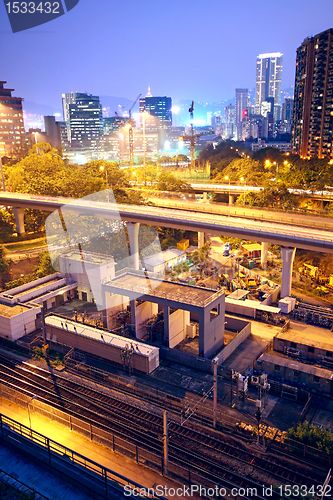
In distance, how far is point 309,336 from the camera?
18.2 meters

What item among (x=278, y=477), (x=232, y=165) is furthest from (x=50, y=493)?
(x=232, y=165)

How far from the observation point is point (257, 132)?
153 meters

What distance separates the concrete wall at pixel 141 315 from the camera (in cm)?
1878

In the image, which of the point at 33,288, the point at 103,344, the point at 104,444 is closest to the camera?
the point at 104,444

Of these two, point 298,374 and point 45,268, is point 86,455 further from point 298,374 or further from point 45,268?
point 45,268

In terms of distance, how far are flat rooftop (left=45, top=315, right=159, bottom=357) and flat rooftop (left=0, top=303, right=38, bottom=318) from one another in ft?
4.99

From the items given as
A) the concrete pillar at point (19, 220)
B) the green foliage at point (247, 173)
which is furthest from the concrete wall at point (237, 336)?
the green foliage at point (247, 173)

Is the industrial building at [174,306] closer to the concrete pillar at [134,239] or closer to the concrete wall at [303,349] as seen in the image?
the concrete wall at [303,349]

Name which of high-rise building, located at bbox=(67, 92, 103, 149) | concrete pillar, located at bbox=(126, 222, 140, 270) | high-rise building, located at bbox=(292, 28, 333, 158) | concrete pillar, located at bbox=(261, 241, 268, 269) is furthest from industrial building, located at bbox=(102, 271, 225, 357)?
high-rise building, located at bbox=(67, 92, 103, 149)

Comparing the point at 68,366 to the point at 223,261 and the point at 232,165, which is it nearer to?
the point at 223,261

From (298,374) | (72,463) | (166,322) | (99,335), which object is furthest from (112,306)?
(72,463)

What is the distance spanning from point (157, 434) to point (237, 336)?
7.34m

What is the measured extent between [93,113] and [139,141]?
65.3 ft

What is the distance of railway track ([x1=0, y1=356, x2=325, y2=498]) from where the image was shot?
10.9m
